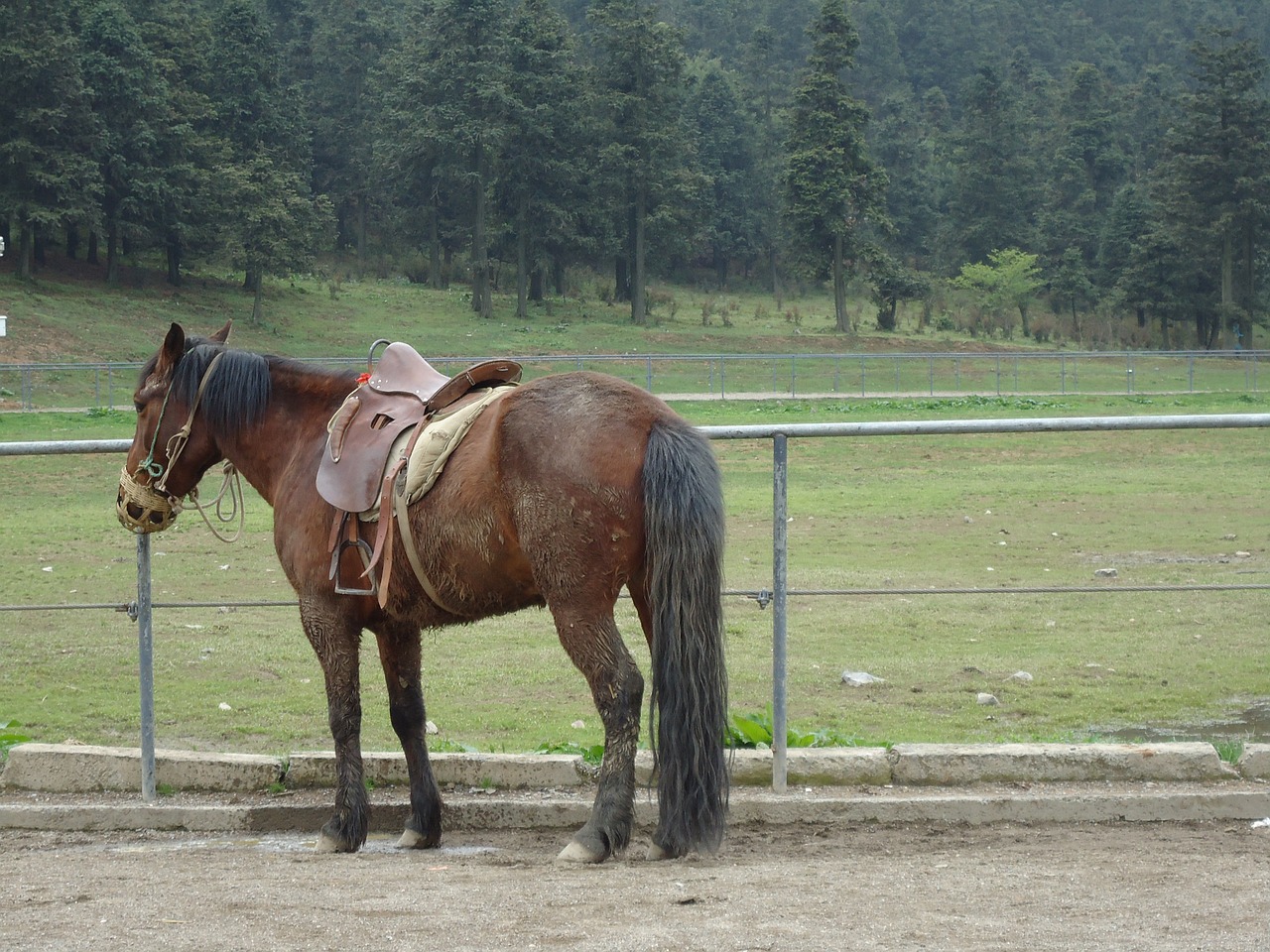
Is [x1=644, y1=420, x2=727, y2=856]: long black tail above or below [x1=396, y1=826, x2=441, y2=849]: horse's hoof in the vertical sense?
above

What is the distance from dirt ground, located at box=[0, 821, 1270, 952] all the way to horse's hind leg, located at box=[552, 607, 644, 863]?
13 centimetres

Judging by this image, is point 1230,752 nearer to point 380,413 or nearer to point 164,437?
point 380,413

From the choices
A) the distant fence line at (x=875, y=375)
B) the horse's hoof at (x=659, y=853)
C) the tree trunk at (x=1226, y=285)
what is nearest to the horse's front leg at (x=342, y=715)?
the horse's hoof at (x=659, y=853)

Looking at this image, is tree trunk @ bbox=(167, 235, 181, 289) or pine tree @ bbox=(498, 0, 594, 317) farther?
pine tree @ bbox=(498, 0, 594, 317)

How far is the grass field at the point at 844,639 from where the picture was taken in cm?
848

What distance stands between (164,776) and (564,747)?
6.11 feet

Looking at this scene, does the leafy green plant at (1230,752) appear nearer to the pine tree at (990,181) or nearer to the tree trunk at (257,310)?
the tree trunk at (257,310)

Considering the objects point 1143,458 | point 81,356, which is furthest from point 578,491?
point 81,356

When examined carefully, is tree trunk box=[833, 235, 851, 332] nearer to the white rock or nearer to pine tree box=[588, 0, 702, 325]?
pine tree box=[588, 0, 702, 325]

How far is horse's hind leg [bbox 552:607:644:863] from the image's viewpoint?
4.98 meters

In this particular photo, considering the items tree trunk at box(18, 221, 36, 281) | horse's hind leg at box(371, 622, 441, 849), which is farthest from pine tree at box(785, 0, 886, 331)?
horse's hind leg at box(371, 622, 441, 849)

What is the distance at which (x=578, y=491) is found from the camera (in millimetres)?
4930

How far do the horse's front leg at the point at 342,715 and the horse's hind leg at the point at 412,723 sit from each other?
16cm

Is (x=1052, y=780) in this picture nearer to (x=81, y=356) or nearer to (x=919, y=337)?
(x=81, y=356)
